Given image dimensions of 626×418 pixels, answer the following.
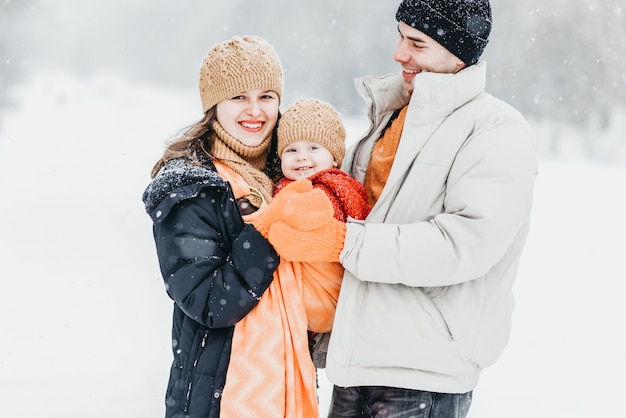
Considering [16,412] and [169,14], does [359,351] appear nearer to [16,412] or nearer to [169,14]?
[16,412]

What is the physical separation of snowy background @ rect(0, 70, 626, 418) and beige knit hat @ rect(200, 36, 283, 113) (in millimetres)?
2364

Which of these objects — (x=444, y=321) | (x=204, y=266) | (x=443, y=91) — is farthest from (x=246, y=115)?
(x=444, y=321)

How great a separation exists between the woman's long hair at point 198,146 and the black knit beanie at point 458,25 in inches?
28.7

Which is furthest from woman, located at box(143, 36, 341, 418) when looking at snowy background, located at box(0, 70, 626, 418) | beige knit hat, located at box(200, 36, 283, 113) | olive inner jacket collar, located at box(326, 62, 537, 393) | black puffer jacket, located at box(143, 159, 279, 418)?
snowy background, located at box(0, 70, 626, 418)

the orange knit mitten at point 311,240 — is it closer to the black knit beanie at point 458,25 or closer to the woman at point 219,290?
the woman at point 219,290

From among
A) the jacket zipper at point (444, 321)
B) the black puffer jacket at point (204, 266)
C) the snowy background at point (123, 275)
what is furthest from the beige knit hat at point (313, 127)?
the snowy background at point (123, 275)

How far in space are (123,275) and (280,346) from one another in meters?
4.48

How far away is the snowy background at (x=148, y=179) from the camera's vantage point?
438cm

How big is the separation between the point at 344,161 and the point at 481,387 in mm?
2709

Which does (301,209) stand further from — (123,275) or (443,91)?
(123,275)

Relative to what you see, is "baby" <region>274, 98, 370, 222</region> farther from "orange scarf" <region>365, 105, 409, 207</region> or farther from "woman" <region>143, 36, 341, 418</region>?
"woman" <region>143, 36, 341, 418</region>

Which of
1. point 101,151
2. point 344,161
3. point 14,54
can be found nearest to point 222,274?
point 344,161

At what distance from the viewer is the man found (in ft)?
5.73

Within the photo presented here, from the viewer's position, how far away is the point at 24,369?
431 centimetres
